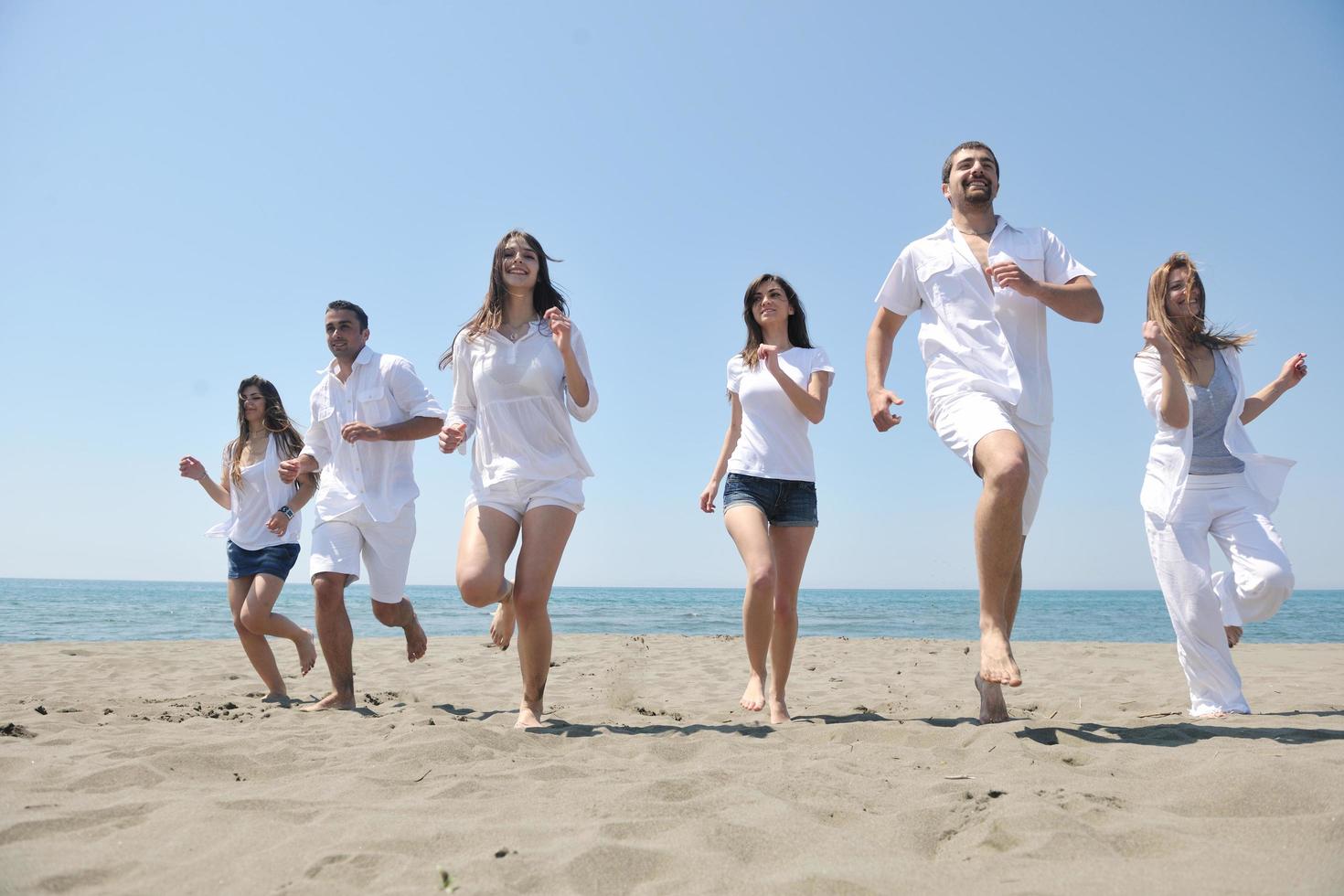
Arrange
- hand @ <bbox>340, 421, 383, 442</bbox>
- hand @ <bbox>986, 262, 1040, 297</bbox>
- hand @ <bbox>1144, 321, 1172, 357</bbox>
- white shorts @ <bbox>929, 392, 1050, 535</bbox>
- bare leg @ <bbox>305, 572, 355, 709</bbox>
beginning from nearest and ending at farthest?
hand @ <bbox>986, 262, 1040, 297</bbox>, white shorts @ <bbox>929, 392, 1050, 535</bbox>, hand @ <bbox>1144, 321, 1172, 357</bbox>, hand @ <bbox>340, 421, 383, 442</bbox>, bare leg @ <bbox>305, 572, 355, 709</bbox>

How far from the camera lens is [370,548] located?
5176 mm

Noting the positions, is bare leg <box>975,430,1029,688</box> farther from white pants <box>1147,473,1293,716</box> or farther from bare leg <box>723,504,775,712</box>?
Result: white pants <box>1147,473,1293,716</box>

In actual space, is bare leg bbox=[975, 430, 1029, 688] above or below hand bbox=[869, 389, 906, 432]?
below

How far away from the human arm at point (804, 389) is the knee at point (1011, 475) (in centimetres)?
126

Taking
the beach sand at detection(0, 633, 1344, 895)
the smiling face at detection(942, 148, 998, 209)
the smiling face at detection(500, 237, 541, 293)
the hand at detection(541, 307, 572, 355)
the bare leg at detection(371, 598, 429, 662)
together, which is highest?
the smiling face at detection(942, 148, 998, 209)

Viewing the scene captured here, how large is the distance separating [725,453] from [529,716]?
6.19ft

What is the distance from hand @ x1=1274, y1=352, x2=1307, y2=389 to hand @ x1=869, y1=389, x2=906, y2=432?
2479 mm

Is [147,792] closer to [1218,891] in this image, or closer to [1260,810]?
[1218,891]

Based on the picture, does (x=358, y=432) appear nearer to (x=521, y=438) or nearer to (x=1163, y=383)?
(x=521, y=438)

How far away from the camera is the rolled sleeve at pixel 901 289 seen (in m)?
4.15

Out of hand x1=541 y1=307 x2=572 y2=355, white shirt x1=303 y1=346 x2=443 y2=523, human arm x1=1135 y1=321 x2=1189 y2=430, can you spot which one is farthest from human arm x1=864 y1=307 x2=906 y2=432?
white shirt x1=303 y1=346 x2=443 y2=523

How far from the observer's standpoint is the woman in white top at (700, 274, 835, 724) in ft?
14.6

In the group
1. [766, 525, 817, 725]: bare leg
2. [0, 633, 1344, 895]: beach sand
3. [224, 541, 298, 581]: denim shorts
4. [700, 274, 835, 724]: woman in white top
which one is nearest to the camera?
[0, 633, 1344, 895]: beach sand

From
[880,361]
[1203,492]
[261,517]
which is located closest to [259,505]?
[261,517]
